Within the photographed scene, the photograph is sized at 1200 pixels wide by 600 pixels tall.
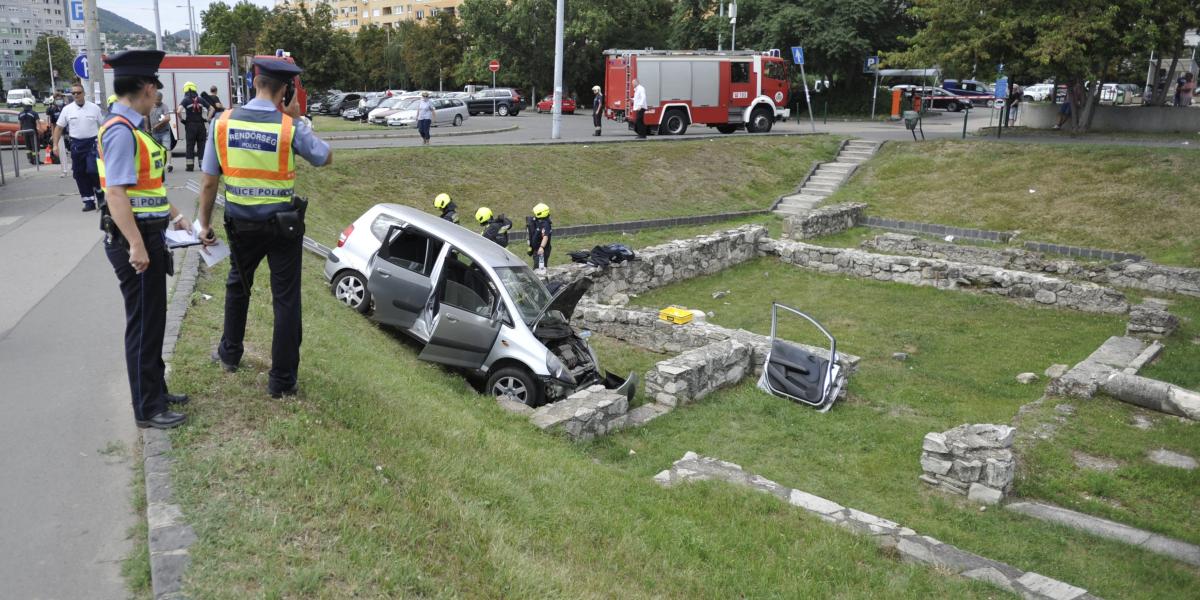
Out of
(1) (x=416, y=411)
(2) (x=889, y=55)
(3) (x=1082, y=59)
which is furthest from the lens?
(2) (x=889, y=55)

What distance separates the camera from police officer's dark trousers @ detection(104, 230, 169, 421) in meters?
4.93

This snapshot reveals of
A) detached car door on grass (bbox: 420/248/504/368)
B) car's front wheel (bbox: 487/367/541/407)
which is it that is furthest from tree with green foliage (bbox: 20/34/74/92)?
car's front wheel (bbox: 487/367/541/407)

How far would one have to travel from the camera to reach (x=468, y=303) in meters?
9.34

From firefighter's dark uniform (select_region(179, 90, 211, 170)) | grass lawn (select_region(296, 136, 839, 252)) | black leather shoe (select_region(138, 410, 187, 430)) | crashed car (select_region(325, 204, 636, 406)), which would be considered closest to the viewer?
black leather shoe (select_region(138, 410, 187, 430))

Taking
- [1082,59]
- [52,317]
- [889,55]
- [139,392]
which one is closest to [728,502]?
[139,392]

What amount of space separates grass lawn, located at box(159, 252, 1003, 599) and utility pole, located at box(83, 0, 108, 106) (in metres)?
9.11

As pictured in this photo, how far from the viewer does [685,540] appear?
590cm

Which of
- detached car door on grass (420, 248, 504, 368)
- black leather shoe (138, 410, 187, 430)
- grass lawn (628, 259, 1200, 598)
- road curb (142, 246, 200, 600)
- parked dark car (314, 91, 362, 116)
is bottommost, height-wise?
grass lawn (628, 259, 1200, 598)

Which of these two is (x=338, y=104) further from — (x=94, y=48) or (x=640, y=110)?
(x=94, y=48)

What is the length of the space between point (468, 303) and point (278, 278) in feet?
13.1

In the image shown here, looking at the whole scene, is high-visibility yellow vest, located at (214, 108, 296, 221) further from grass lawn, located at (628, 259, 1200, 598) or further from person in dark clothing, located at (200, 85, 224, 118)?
person in dark clothing, located at (200, 85, 224, 118)

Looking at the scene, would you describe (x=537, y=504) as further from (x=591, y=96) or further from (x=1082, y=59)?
(x=591, y=96)

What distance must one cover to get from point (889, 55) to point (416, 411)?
26.9 metres

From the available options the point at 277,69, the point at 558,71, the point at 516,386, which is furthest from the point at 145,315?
the point at 558,71
